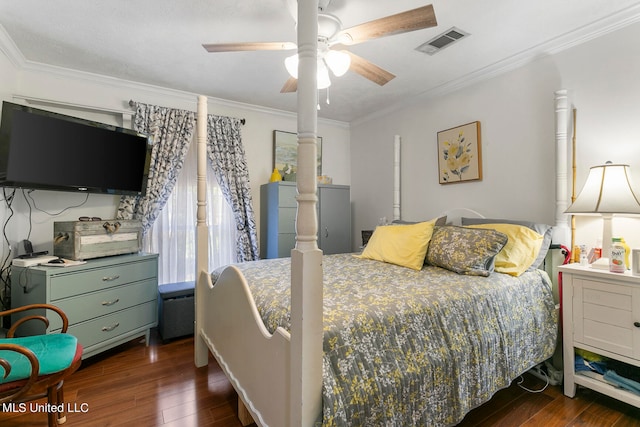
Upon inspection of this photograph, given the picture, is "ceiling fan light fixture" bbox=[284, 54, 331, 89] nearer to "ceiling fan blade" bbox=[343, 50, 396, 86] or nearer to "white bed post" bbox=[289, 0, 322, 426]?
"ceiling fan blade" bbox=[343, 50, 396, 86]

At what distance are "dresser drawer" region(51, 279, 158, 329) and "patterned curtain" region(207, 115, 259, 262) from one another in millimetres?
1042

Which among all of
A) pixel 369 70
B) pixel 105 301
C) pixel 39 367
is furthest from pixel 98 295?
pixel 369 70

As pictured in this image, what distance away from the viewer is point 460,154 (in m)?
2.96

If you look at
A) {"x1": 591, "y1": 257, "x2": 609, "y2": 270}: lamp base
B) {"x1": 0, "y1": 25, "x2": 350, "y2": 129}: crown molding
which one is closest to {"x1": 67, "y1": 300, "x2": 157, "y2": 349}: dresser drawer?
{"x1": 0, "y1": 25, "x2": 350, "y2": 129}: crown molding

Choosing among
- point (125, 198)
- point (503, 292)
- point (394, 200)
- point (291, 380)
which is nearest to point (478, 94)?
point (394, 200)

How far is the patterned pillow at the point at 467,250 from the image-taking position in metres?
1.92

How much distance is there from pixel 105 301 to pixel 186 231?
3.57 ft

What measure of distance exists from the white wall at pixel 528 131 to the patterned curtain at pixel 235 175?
1721mm

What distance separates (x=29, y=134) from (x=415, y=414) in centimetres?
294

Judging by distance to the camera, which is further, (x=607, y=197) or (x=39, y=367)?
(x=607, y=197)

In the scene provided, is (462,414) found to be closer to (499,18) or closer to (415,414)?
(415,414)

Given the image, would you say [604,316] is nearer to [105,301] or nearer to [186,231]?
[105,301]

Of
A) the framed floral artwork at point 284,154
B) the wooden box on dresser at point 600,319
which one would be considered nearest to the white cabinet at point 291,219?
the framed floral artwork at point 284,154

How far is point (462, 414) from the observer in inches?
53.6
